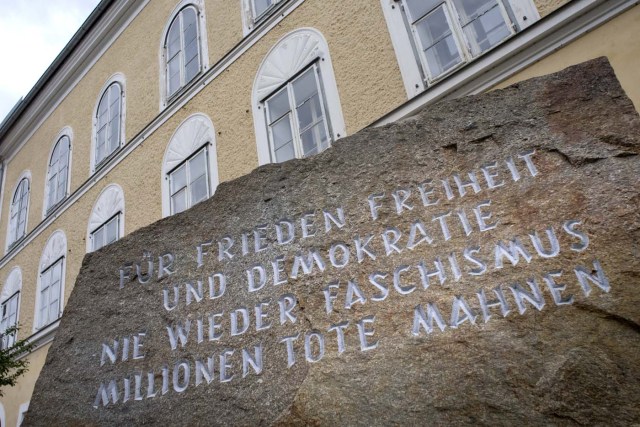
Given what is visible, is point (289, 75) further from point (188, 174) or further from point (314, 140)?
point (188, 174)

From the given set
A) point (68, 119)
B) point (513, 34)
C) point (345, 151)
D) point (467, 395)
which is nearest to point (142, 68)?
point (68, 119)

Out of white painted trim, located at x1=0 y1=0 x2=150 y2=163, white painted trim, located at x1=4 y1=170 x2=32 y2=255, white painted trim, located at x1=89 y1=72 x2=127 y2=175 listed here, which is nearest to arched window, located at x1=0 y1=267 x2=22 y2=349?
white painted trim, located at x1=4 y1=170 x2=32 y2=255

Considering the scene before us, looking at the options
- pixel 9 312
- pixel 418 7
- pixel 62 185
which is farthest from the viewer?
pixel 9 312

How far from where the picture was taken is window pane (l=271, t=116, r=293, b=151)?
6125 millimetres

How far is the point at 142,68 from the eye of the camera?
8.73m

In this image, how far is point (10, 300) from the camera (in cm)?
1045

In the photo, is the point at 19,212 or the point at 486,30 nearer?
the point at 486,30

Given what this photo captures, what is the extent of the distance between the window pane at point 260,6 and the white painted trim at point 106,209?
3.43 m

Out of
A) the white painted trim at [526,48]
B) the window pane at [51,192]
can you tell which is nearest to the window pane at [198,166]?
the white painted trim at [526,48]

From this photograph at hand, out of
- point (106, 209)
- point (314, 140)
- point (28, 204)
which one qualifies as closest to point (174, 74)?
point (106, 209)

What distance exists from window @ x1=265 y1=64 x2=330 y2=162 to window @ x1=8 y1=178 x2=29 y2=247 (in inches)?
293

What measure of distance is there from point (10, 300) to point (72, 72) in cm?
471

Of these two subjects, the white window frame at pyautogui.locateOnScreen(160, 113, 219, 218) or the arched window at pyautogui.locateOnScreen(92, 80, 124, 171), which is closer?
the white window frame at pyautogui.locateOnScreen(160, 113, 219, 218)

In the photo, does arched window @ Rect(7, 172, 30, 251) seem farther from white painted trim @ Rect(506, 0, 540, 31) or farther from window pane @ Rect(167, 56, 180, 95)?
white painted trim @ Rect(506, 0, 540, 31)
